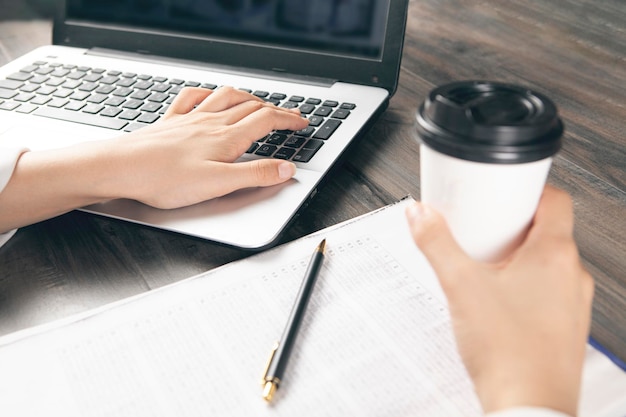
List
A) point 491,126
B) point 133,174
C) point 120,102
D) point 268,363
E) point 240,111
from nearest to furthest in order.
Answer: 1. point 491,126
2. point 268,363
3. point 133,174
4. point 240,111
5. point 120,102

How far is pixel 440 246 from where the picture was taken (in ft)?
1.22

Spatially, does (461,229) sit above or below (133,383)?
above

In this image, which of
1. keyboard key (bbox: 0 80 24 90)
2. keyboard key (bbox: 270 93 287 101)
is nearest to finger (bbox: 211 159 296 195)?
keyboard key (bbox: 270 93 287 101)

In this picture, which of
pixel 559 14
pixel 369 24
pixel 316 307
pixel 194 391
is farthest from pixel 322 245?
pixel 559 14

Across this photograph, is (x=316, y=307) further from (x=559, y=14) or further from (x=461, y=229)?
(x=559, y=14)

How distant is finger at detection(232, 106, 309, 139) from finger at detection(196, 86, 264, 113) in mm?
37

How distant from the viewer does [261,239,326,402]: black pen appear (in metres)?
0.42

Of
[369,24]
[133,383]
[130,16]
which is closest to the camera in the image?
[133,383]

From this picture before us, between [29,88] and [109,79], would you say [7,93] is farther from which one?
[109,79]

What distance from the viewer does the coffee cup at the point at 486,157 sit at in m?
0.33

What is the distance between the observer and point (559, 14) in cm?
114

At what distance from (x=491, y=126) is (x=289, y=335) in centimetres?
22

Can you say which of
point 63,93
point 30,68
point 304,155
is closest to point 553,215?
point 304,155

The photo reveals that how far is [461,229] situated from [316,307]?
0.52 feet
